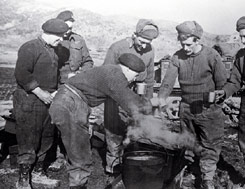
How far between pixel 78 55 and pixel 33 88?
8.06 ft

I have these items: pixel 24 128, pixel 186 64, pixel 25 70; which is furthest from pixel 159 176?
pixel 25 70

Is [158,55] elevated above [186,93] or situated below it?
below

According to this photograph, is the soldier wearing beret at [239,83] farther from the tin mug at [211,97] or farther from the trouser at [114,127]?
the trouser at [114,127]

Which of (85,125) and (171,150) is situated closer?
(85,125)

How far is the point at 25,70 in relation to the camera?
4191 mm

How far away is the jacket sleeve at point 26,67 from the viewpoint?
4.18 m

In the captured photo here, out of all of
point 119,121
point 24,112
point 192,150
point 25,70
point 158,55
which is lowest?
point 158,55

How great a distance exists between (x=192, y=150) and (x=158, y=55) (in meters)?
20.4

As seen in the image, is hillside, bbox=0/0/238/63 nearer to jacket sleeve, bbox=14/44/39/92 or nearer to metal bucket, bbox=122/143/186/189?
jacket sleeve, bbox=14/44/39/92

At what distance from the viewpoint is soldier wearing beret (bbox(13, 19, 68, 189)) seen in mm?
4219

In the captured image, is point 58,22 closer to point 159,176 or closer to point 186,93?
point 186,93

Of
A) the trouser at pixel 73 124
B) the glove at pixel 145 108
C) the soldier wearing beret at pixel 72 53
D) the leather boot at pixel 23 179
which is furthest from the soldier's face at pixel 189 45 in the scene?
the leather boot at pixel 23 179

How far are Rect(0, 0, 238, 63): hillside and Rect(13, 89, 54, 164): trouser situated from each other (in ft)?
54.0

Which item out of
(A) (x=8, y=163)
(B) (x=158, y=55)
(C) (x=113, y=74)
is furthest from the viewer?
(B) (x=158, y=55)
